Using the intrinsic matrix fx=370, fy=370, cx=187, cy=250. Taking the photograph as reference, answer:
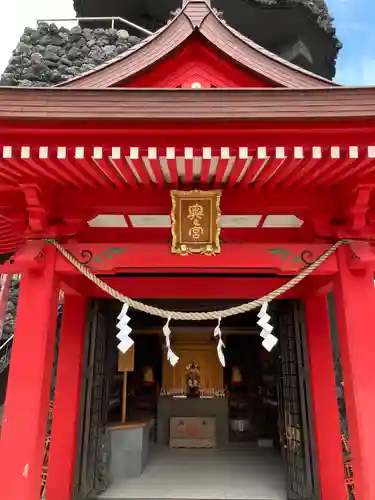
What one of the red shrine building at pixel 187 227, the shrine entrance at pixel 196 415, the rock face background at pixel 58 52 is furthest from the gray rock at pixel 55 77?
the red shrine building at pixel 187 227

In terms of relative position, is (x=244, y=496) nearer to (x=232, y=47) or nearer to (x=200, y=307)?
(x=200, y=307)

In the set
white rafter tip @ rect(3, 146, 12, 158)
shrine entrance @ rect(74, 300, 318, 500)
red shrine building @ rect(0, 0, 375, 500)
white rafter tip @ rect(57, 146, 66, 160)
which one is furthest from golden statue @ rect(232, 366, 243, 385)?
white rafter tip @ rect(3, 146, 12, 158)

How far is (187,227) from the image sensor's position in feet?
12.9

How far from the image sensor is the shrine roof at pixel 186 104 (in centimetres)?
316

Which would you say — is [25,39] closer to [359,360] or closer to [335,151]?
[335,151]

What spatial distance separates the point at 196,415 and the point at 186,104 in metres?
9.11

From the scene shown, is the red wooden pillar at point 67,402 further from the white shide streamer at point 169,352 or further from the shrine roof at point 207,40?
the shrine roof at point 207,40

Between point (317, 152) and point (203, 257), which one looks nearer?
point (317, 152)

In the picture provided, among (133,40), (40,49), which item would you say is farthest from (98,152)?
(133,40)

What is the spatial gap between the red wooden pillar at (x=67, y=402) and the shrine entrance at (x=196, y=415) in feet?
0.50

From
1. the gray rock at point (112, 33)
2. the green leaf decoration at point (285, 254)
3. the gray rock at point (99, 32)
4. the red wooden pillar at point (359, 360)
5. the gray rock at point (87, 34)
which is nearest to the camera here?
the red wooden pillar at point (359, 360)

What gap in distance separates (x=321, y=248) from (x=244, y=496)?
4323 mm

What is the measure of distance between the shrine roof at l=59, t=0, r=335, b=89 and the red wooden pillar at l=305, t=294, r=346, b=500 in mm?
3158

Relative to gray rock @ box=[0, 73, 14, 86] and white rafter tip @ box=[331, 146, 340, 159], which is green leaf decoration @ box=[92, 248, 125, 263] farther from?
gray rock @ box=[0, 73, 14, 86]
